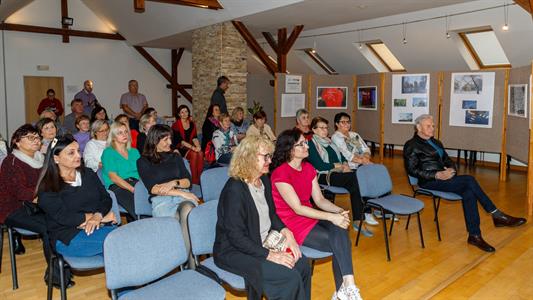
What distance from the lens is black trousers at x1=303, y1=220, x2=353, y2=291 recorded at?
2.99 metres

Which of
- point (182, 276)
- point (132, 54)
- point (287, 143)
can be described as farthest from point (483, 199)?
point (132, 54)

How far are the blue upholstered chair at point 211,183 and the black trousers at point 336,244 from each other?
1.06m

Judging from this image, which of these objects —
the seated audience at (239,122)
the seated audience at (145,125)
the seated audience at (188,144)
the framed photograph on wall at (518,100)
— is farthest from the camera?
the seated audience at (239,122)

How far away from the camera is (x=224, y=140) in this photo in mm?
6355

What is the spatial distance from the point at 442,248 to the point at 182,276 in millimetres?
2925

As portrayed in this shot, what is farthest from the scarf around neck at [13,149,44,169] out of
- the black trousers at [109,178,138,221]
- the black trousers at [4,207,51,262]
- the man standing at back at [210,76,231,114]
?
the man standing at back at [210,76,231,114]

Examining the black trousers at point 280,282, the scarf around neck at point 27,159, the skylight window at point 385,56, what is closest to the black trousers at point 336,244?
the black trousers at point 280,282

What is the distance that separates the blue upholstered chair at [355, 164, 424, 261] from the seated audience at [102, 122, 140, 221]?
217cm

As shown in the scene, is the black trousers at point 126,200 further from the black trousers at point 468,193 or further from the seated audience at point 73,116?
the seated audience at point 73,116

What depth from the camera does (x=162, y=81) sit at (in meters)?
14.6

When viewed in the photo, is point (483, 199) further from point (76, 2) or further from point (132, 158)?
point (76, 2)

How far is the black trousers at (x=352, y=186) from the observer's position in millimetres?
4656

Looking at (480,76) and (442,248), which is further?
(480,76)

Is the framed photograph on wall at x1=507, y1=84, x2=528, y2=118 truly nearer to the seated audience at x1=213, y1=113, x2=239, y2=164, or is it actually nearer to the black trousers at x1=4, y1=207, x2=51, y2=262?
the seated audience at x1=213, y1=113, x2=239, y2=164
